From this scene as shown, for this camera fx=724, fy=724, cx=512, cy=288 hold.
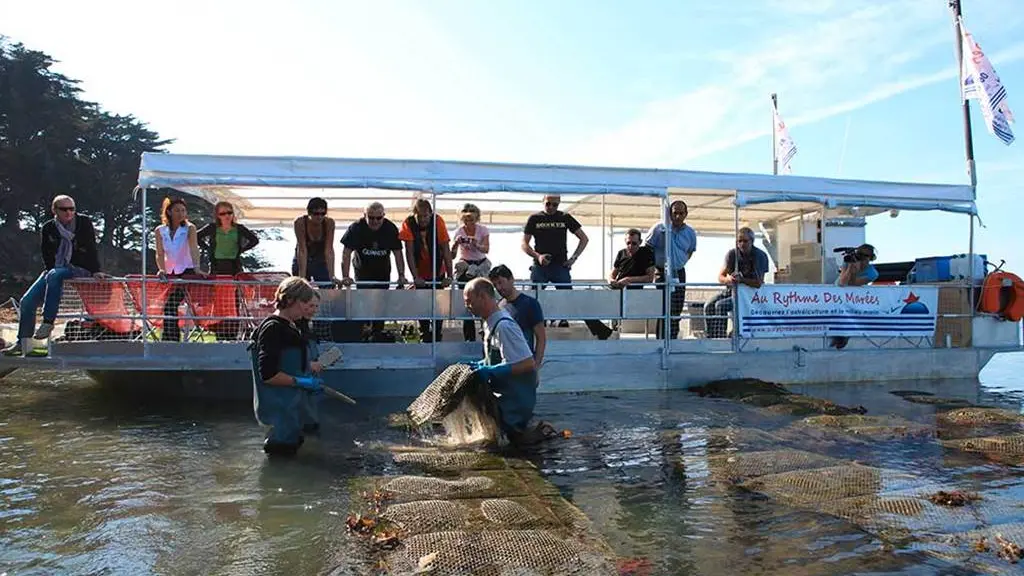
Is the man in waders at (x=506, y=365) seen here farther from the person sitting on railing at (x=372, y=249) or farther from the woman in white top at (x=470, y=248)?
the woman in white top at (x=470, y=248)

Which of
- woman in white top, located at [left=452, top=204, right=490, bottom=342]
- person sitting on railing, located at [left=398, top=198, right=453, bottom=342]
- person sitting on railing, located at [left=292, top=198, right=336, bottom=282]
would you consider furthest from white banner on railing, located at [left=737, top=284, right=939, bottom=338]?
person sitting on railing, located at [left=292, top=198, right=336, bottom=282]

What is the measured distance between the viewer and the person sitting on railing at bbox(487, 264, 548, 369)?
7.10m

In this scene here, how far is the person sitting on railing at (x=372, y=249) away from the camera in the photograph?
9781 mm

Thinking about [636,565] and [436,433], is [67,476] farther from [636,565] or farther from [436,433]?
[636,565]

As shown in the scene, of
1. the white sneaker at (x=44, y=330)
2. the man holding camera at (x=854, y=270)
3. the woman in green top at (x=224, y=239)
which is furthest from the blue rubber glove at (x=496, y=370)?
the man holding camera at (x=854, y=270)

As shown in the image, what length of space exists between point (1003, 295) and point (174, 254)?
1302 cm

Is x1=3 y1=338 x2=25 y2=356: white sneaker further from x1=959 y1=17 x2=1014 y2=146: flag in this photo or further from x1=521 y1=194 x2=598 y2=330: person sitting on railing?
x1=959 y1=17 x2=1014 y2=146: flag

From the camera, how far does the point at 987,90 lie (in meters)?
14.7

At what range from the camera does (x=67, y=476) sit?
6.04 metres

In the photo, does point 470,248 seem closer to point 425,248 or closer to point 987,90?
point 425,248

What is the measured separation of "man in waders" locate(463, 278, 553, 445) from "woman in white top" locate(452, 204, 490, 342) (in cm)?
363

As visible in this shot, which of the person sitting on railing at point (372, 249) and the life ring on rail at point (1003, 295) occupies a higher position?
the person sitting on railing at point (372, 249)

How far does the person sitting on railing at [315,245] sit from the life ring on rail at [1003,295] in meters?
10.7

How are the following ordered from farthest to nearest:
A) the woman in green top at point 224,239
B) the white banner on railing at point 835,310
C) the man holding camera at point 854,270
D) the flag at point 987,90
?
the flag at point 987,90, the man holding camera at point 854,270, the white banner on railing at point 835,310, the woman in green top at point 224,239
